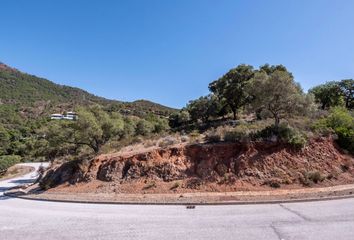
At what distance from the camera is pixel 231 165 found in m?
17.8

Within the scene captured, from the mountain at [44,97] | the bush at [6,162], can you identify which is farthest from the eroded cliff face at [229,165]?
the mountain at [44,97]

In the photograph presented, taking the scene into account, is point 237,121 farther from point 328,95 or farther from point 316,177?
point 328,95

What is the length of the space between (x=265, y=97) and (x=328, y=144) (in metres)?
5.22

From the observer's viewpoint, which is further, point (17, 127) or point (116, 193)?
point (17, 127)

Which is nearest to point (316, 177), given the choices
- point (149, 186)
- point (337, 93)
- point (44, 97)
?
point (149, 186)

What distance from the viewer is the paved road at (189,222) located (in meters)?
8.52

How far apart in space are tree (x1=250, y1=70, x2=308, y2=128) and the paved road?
8421mm

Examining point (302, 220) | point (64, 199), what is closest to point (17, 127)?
point (64, 199)

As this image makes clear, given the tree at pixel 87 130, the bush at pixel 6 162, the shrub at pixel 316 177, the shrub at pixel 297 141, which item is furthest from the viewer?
the bush at pixel 6 162

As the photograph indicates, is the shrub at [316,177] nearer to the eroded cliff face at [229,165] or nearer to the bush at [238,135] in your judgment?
the eroded cliff face at [229,165]

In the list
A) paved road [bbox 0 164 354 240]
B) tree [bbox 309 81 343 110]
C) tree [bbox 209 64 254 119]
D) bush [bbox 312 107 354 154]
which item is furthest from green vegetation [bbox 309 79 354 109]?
paved road [bbox 0 164 354 240]

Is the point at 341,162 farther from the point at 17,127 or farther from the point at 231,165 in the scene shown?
the point at 17,127

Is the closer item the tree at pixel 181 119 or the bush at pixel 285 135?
the bush at pixel 285 135

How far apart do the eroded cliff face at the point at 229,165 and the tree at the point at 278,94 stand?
9.13ft
